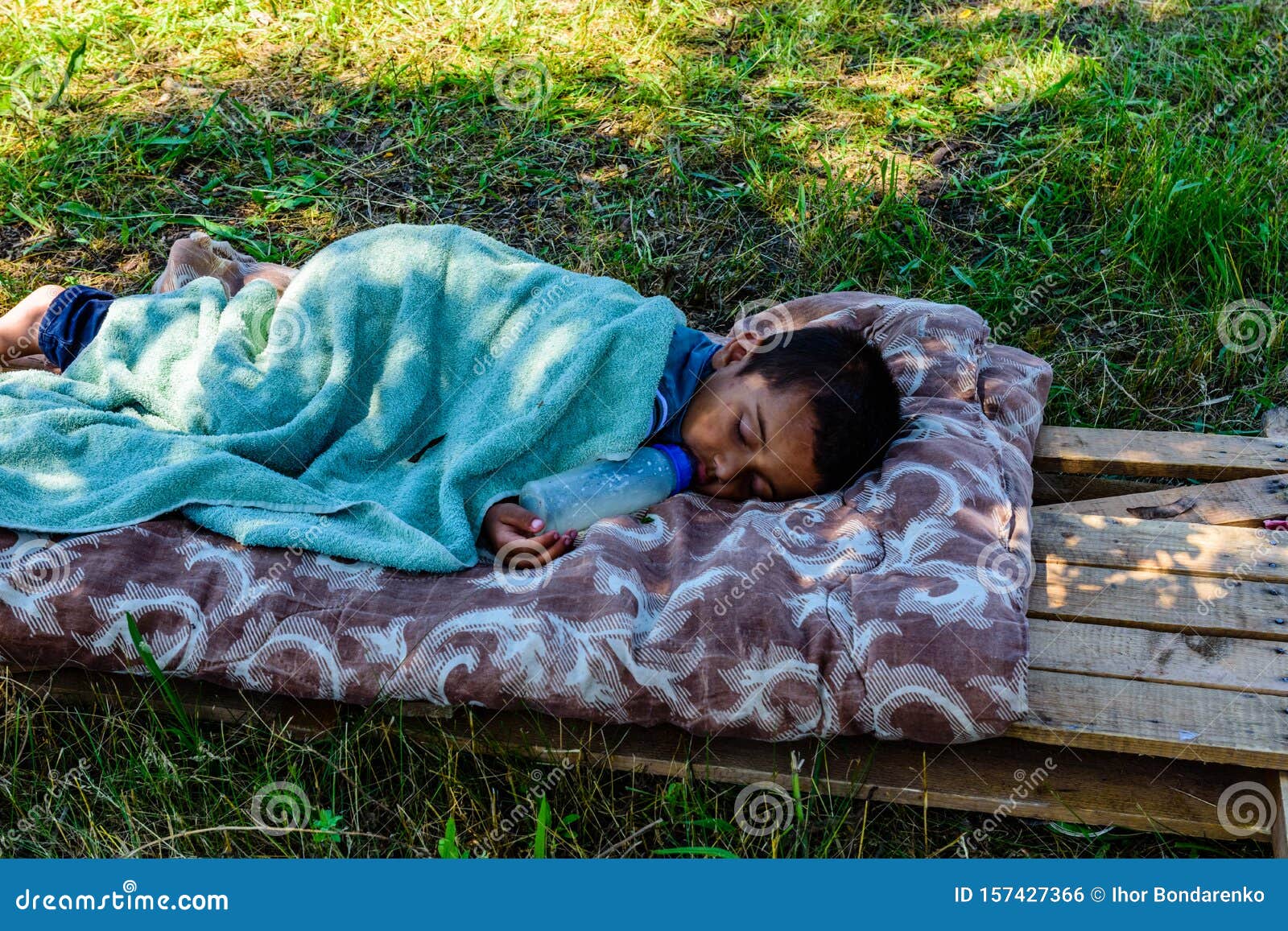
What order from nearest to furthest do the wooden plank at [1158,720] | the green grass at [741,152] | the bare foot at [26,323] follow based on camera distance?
the wooden plank at [1158,720]
the bare foot at [26,323]
the green grass at [741,152]

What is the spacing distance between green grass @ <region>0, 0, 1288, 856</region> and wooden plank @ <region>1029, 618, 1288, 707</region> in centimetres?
111

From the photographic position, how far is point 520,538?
2424mm

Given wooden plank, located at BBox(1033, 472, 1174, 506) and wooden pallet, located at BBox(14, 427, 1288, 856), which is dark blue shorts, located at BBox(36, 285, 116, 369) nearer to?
wooden pallet, located at BBox(14, 427, 1288, 856)

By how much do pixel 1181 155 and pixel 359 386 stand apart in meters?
2.96

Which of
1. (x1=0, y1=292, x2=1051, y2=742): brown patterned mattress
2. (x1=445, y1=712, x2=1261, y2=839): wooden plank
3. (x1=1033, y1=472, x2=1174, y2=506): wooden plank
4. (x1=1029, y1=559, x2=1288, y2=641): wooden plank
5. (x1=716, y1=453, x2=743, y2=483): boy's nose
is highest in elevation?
(x1=716, y1=453, x2=743, y2=483): boy's nose

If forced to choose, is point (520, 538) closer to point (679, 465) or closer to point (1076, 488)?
point (679, 465)

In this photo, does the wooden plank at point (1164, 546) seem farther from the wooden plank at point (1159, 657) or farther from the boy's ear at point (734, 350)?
the boy's ear at point (734, 350)

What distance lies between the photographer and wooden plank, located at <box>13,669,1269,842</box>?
84.3 inches

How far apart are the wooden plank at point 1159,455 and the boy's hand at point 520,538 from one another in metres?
1.41

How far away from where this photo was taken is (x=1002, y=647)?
207cm

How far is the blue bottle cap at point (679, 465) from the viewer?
2627 millimetres

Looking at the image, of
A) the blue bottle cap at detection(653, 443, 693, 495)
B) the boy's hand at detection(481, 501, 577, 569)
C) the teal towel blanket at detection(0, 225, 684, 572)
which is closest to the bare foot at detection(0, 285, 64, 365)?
the teal towel blanket at detection(0, 225, 684, 572)

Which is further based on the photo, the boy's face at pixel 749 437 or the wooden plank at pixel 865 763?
the boy's face at pixel 749 437

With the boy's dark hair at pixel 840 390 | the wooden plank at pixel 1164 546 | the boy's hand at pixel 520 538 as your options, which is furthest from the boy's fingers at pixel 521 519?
the wooden plank at pixel 1164 546
